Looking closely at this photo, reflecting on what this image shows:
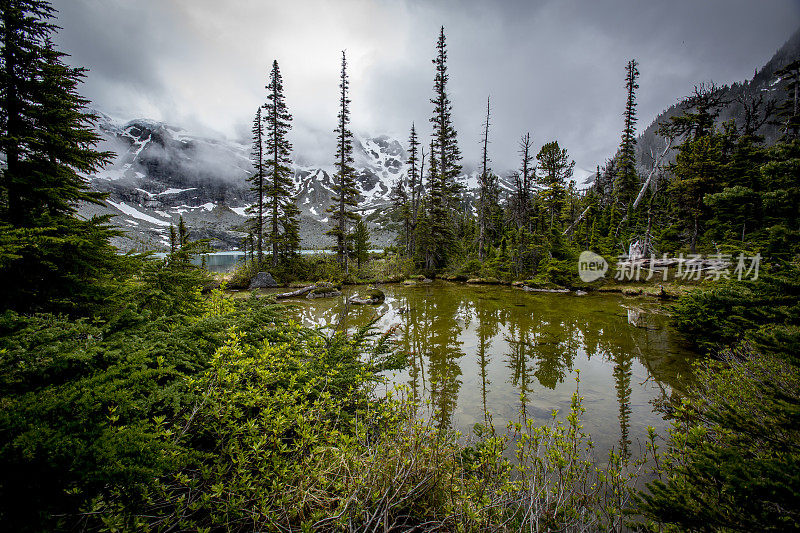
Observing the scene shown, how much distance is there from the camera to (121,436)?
5.51 feet

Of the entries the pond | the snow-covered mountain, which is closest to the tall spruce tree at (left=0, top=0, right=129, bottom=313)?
the pond

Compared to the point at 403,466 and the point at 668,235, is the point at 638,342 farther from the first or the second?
the point at 668,235

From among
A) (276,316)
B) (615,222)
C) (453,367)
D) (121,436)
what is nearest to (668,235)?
(615,222)

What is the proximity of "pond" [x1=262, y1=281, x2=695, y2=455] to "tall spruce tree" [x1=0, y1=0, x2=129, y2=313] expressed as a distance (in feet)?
9.00

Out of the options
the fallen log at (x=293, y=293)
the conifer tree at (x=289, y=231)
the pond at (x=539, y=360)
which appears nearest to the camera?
the pond at (x=539, y=360)

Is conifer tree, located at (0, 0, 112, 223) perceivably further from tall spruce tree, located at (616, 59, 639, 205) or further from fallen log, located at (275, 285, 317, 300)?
tall spruce tree, located at (616, 59, 639, 205)

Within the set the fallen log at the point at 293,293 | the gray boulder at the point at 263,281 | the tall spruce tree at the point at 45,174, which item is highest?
the tall spruce tree at the point at 45,174

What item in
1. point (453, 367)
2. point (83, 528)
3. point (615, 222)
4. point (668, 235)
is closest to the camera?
point (83, 528)

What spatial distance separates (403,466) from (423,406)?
9.78ft

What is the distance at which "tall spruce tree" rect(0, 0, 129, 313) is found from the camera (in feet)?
11.3

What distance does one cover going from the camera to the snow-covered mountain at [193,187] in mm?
109812

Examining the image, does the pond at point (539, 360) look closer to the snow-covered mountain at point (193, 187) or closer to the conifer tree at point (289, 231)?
the conifer tree at point (289, 231)

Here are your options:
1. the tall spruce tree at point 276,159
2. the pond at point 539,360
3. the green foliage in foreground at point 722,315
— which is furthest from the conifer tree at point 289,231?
the green foliage in foreground at point 722,315

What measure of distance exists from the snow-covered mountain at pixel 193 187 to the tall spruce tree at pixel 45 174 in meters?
75.7
